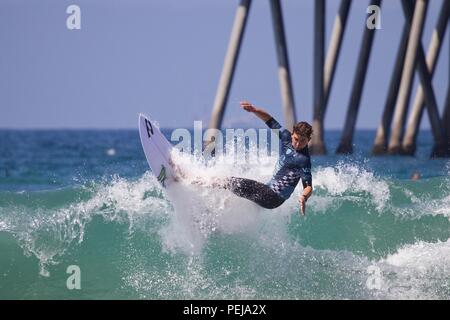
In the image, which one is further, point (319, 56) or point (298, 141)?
point (319, 56)

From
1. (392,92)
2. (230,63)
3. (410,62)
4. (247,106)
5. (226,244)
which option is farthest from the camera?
(392,92)

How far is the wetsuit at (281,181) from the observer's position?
10133 mm

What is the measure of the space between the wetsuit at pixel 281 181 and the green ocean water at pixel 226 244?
361mm

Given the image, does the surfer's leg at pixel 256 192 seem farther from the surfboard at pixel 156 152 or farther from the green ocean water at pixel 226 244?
the surfboard at pixel 156 152

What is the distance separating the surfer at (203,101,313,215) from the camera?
1001cm

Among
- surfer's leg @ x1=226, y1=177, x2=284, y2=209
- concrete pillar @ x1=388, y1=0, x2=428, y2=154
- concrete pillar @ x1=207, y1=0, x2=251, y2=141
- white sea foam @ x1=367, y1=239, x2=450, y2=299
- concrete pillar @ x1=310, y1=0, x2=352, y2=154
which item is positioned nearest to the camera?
white sea foam @ x1=367, y1=239, x2=450, y2=299

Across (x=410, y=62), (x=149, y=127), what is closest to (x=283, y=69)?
(x=410, y=62)

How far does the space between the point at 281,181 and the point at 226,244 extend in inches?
49.5

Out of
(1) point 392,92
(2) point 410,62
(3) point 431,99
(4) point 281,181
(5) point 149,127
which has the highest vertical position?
(5) point 149,127

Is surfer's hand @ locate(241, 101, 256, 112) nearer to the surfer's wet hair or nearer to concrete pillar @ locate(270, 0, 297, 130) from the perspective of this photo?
the surfer's wet hair

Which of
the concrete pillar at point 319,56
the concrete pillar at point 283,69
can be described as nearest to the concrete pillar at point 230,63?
the concrete pillar at point 283,69

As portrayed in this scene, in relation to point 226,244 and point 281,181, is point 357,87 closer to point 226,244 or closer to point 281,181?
point 226,244

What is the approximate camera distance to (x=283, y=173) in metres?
10.3

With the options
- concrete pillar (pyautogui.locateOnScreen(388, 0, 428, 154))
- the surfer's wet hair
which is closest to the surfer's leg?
the surfer's wet hair
